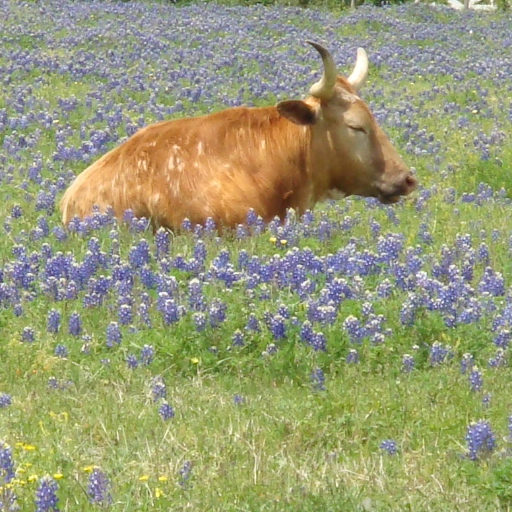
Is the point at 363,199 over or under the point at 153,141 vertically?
under

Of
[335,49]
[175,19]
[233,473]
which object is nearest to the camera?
[233,473]

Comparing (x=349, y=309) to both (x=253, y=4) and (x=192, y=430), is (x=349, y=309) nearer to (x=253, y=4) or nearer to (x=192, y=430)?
(x=192, y=430)

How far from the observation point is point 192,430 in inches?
206

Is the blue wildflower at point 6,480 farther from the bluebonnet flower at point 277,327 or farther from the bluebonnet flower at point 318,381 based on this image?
the bluebonnet flower at point 277,327

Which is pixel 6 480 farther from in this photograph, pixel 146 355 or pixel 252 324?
pixel 252 324

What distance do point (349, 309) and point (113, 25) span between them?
16715 mm

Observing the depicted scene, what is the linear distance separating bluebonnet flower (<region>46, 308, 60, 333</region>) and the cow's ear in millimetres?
3262

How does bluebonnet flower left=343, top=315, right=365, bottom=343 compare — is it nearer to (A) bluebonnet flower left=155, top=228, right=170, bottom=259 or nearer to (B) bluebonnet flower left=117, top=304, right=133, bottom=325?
(B) bluebonnet flower left=117, top=304, right=133, bottom=325

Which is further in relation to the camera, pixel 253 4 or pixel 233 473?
pixel 253 4

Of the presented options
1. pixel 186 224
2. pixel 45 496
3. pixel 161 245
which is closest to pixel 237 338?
pixel 161 245

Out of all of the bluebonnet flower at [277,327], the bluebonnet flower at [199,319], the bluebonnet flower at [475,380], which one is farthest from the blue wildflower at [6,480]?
the bluebonnet flower at [475,380]

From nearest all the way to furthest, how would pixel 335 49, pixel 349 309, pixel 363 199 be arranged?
pixel 349 309, pixel 363 199, pixel 335 49

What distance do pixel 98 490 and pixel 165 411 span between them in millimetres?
1019

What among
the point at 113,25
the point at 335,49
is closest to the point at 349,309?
the point at 335,49
